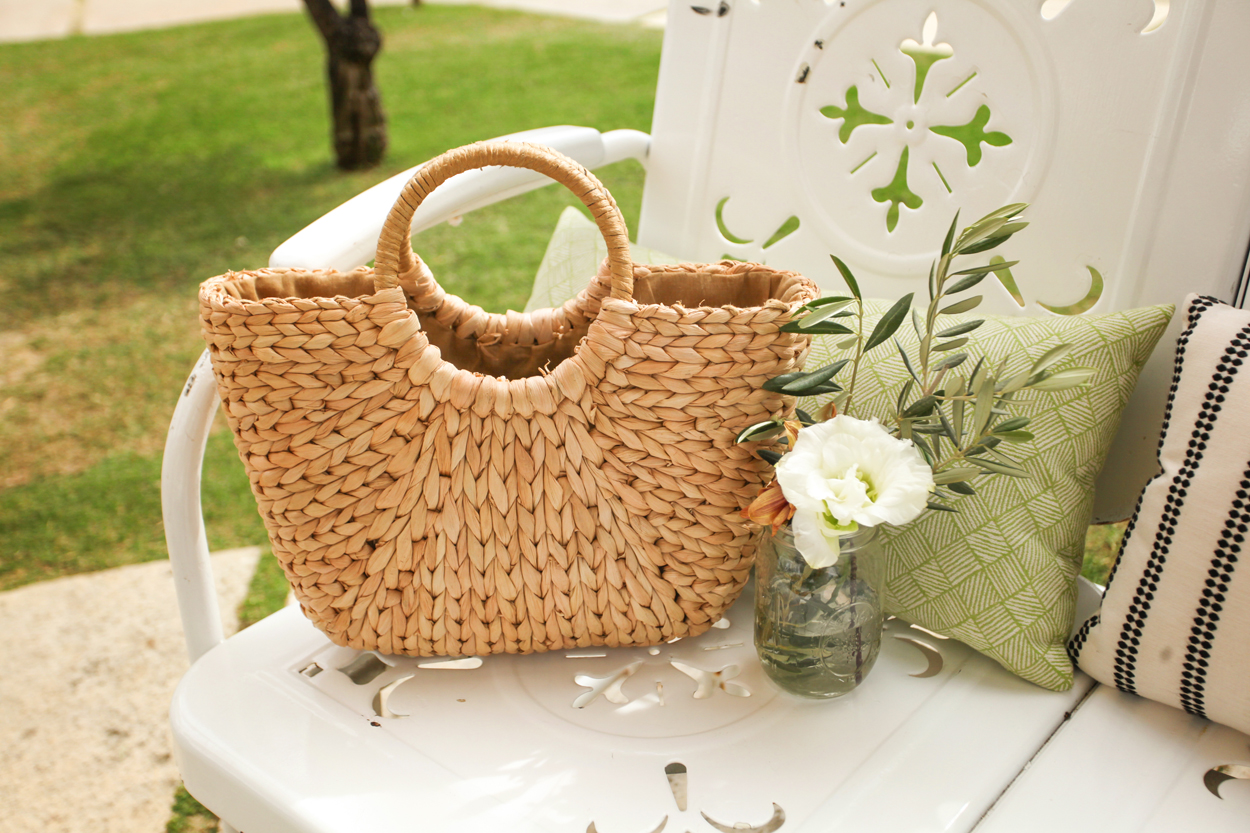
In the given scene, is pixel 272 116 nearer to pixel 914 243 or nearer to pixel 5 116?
pixel 5 116

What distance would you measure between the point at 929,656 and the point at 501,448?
16.4 inches

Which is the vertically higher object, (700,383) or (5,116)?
(700,383)

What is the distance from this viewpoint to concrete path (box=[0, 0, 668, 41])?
17.2 ft

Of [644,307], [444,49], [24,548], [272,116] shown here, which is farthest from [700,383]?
[444,49]

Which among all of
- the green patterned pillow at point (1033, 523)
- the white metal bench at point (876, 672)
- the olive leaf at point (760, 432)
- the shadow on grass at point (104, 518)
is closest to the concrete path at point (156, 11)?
the shadow on grass at point (104, 518)

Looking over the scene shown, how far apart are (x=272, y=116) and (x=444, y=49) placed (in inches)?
39.0

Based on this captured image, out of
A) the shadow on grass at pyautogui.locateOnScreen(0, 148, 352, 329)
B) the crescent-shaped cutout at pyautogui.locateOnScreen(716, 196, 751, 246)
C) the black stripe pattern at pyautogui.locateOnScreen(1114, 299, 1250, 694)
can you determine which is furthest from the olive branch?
the shadow on grass at pyautogui.locateOnScreen(0, 148, 352, 329)

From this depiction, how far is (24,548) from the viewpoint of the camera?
1.85 m

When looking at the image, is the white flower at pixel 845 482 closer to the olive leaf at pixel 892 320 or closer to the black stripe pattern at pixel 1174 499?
the olive leaf at pixel 892 320

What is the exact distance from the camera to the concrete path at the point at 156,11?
525 centimetres

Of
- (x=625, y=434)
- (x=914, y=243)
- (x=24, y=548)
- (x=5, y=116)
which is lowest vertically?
(x=24, y=548)

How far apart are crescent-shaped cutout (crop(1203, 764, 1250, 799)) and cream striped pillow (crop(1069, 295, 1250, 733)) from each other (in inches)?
1.3

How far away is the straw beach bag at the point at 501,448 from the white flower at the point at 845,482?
2.7 inches

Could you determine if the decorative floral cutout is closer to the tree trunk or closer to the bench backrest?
the bench backrest
